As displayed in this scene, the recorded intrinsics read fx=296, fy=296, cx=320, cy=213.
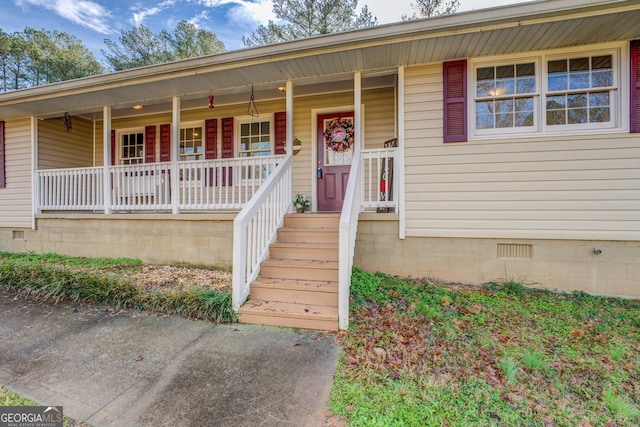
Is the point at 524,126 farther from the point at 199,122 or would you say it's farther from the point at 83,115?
the point at 83,115

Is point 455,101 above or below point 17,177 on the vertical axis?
above

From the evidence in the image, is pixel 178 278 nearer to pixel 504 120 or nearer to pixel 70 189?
pixel 70 189

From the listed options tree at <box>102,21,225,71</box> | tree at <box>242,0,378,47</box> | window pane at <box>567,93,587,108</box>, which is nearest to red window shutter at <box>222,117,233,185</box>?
window pane at <box>567,93,587,108</box>

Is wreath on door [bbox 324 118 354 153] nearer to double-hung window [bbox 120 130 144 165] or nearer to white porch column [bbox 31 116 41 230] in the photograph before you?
double-hung window [bbox 120 130 144 165]

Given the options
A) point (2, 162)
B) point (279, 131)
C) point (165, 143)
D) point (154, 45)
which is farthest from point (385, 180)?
point (154, 45)

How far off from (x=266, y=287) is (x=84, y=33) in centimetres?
2193

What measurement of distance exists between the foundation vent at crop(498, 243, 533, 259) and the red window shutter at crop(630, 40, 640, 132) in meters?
1.98

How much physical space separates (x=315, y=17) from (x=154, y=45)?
30.0 feet

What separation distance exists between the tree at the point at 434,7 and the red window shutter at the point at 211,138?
1097cm

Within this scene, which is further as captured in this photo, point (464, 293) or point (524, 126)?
point (524, 126)

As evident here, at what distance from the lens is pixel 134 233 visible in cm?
581

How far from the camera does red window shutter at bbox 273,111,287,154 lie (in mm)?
6445

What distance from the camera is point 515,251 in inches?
170

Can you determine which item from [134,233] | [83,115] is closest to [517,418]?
[134,233]
